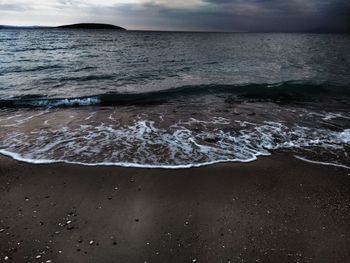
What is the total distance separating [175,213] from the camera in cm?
504

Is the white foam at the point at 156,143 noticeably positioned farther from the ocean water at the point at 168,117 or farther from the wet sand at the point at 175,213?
the wet sand at the point at 175,213

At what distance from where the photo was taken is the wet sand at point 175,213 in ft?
13.7

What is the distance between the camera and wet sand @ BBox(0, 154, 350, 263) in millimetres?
4164

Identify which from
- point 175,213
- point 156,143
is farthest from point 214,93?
point 175,213

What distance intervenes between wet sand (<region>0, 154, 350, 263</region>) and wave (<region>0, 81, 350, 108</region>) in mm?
6851

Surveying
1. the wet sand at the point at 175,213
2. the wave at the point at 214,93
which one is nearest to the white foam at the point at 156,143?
the wet sand at the point at 175,213

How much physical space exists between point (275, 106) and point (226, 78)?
7740 mm

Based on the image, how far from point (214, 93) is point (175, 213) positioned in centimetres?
1159

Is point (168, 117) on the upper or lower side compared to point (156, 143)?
lower

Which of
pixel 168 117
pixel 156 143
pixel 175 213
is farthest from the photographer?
pixel 168 117

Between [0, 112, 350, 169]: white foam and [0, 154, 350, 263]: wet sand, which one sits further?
[0, 112, 350, 169]: white foam

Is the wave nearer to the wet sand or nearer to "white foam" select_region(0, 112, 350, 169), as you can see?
"white foam" select_region(0, 112, 350, 169)

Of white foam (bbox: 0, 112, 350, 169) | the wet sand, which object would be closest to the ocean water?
white foam (bbox: 0, 112, 350, 169)

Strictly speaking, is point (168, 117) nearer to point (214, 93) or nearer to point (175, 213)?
point (214, 93)
